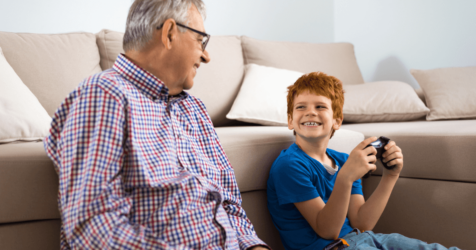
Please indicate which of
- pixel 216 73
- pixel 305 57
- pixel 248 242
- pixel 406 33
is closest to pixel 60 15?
pixel 216 73

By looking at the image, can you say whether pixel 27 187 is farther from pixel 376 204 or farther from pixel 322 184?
pixel 376 204

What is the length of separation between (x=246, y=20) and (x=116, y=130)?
2.18 metres

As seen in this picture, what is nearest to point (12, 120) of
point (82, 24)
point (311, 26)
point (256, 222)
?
point (256, 222)

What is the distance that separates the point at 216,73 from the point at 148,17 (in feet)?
3.48

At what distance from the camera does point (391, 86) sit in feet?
6.97

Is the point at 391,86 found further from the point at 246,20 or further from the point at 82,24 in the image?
the point at 82,24

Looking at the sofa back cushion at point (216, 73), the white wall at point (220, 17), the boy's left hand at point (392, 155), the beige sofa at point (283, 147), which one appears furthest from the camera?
the white wall at point (220, 17)

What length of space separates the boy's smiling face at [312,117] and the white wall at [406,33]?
1.64m

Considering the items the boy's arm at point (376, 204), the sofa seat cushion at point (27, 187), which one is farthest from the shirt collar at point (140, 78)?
the boy's arm at point (376, 204)

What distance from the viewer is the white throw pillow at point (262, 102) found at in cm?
184

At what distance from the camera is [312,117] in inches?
49.3

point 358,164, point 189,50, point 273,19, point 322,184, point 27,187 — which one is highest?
point 189,50

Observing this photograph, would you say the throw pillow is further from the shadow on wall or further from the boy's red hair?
the boy's red hair

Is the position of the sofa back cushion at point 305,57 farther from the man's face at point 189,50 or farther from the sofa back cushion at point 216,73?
the man's face at point 189,50
